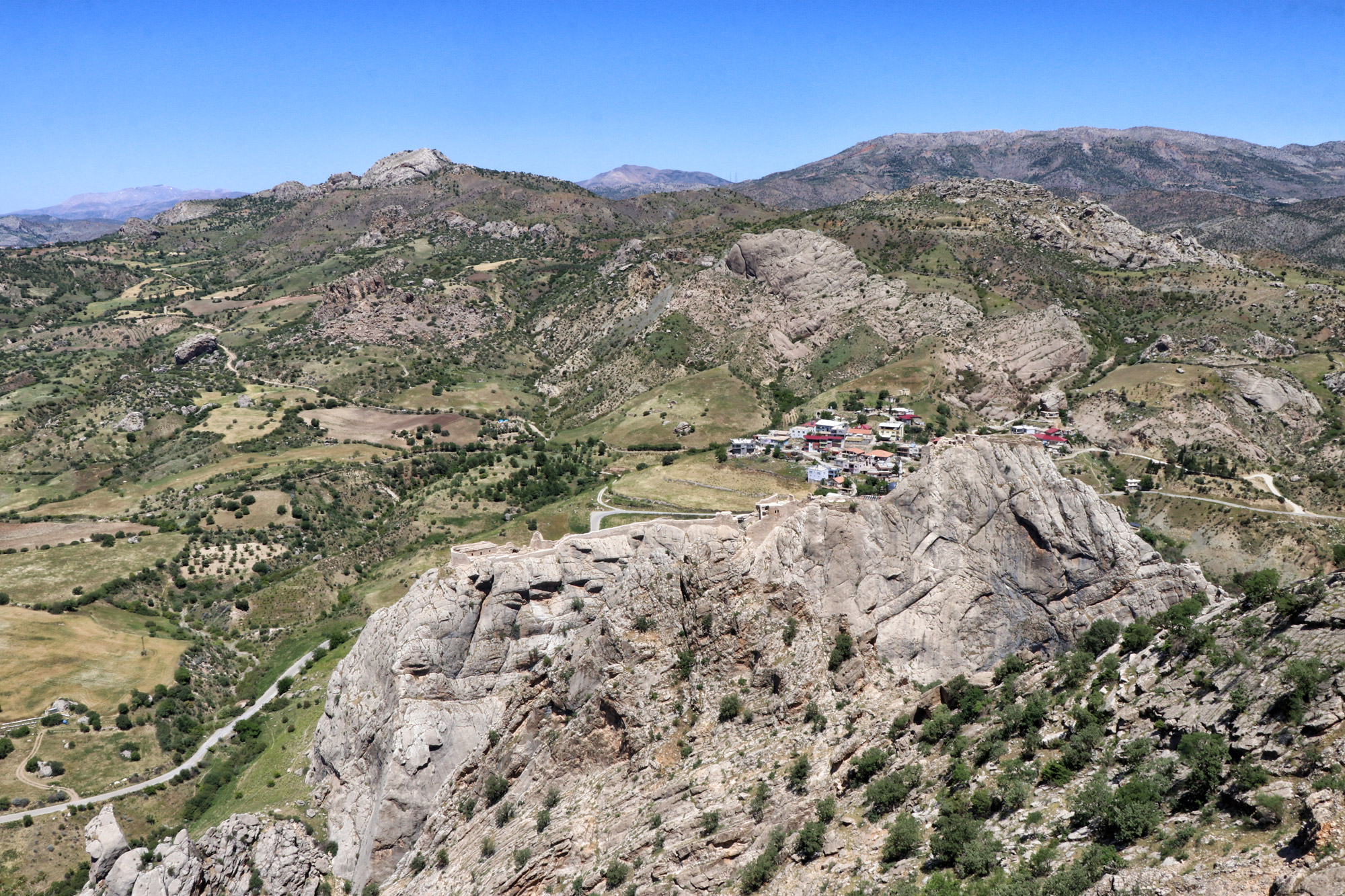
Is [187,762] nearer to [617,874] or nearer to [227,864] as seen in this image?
[227,864]

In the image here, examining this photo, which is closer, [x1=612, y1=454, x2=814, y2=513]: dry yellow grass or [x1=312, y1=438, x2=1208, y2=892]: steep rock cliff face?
[x1=312, y1=438, x2=1208, y2=892]: steep rock cliff face

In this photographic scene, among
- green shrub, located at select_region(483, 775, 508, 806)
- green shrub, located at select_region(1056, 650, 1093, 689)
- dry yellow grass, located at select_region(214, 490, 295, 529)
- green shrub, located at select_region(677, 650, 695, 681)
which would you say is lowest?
dry yellow grass, located at select_region(214, 490, 295, 529)

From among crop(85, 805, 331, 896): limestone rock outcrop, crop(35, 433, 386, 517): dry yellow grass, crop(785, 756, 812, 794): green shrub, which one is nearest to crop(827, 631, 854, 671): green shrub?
crop(785, 756, 812, 794): green shrub

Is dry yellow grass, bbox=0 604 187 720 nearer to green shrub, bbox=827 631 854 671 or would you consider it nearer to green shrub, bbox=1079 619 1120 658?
green shrub, bbox=827 631 854 671

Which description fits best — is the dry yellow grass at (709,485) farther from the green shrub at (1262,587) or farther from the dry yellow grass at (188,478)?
the green shrub at (1262,587)

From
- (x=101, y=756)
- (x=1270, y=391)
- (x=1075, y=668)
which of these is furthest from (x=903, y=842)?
(x=1270, y=391)

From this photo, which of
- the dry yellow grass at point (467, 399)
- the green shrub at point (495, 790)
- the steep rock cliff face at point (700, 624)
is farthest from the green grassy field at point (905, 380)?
the green shrub at point (495, 790)
